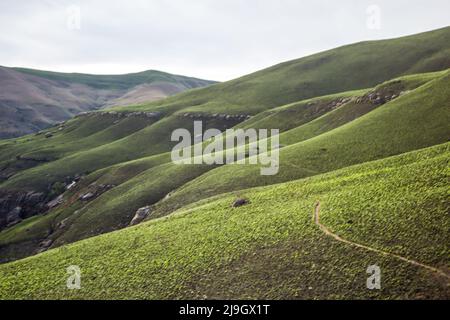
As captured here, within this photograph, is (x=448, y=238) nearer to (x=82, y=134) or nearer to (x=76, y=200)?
(x=76, y=200)

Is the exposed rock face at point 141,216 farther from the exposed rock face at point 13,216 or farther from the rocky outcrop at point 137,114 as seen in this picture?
the rocky outcrop at point 137,114

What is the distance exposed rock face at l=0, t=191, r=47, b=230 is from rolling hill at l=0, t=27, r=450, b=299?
471mm

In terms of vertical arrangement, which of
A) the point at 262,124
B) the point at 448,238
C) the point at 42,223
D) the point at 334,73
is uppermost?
the point at 334,73

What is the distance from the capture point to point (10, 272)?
3941cm

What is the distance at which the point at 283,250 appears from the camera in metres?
31.7

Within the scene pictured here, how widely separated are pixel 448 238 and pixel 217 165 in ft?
212

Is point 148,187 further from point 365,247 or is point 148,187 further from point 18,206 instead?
point 365,247

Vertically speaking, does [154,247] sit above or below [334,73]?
below

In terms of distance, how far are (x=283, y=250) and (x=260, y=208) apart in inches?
489

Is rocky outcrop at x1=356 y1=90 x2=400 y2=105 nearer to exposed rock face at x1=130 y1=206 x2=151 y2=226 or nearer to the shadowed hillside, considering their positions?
the shadowed hillside

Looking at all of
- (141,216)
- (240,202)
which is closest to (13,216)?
(141,216)

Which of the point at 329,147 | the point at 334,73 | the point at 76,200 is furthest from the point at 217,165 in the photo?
the point at 334,73

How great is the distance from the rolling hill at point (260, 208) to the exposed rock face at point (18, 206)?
18.5 inches

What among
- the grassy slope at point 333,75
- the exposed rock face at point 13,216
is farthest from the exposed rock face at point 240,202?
the grassy slope at point 333,75
